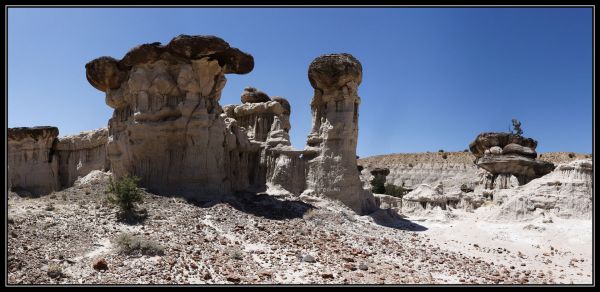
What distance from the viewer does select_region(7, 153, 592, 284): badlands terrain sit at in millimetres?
10320

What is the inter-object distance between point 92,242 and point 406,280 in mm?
7311

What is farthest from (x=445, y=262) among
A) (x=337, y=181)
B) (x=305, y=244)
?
(x=337, y=181)

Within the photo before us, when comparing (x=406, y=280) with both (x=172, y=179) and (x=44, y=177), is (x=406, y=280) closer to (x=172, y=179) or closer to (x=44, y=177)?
(x=172, y=179)

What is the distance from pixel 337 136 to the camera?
746 inches

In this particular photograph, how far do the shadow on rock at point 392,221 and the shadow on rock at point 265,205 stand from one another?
2650 millimetres

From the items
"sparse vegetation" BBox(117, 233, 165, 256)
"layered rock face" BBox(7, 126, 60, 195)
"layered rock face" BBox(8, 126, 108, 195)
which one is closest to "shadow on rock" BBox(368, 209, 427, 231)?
"sparse vegetation" BBox(117, 233, 165, 256)

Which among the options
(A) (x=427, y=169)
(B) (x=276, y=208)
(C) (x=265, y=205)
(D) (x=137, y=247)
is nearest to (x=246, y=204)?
(C) (x=265, y=205)

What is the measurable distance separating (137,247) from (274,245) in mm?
3423

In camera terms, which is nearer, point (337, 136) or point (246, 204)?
point (246, 204)

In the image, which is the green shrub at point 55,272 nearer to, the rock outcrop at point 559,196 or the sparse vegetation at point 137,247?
the sparse vegetation at point 137,247

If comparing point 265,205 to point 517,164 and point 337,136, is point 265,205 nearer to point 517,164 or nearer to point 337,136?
point 337,136

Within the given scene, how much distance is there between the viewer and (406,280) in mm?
10391

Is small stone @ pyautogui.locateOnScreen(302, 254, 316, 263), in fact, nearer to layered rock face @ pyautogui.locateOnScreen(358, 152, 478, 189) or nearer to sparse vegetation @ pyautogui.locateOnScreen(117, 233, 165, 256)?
sparse vegetation @ pyautogui.locateOnScreen(117, 233, 165, 256)

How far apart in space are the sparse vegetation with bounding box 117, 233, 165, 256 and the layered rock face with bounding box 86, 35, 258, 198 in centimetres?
574
